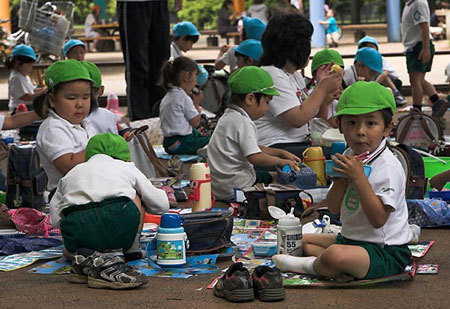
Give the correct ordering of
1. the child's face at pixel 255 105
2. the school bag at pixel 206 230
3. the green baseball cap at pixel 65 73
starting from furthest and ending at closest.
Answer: the child's face at pixel 255 105, the green baseball cap at pixel 65 73, the school bag at pixel 206 230

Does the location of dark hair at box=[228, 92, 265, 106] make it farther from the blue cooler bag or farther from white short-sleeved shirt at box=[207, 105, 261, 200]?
the blue cooler bag

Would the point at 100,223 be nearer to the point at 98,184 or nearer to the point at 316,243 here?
the point at 98,184

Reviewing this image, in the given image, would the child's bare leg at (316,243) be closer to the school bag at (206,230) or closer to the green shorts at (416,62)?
the school bag at (206,230)

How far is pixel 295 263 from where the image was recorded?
178 inches

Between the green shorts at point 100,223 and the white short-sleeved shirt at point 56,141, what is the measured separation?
40.3 inches

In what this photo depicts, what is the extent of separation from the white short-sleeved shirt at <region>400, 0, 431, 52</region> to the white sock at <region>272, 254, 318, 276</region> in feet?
22.5

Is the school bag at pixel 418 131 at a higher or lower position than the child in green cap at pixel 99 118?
lower

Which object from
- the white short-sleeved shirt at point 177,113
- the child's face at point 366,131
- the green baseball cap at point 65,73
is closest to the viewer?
the child's face at point 366,131

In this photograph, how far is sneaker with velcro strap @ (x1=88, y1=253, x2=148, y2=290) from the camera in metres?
4.41

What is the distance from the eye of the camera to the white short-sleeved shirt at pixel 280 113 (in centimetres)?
680

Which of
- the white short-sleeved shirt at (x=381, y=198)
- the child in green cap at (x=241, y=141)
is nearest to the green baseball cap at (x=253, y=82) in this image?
the child in green cap at (x=241, y=141)

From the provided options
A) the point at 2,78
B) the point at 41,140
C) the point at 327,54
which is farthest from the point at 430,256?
the point at 2,78

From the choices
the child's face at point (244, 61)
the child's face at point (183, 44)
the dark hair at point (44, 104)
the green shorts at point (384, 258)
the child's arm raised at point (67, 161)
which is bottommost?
the green shorts at point (384, 258)

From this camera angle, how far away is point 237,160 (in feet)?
21.0
